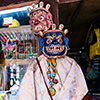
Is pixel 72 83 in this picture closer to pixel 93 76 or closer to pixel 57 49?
pixel 57 49

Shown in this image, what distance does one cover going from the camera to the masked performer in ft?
5.54

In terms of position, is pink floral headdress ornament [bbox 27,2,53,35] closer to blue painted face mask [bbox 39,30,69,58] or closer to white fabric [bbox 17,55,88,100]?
blue painted face mask [bbox 39,30,69,58]

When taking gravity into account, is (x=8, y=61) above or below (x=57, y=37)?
below

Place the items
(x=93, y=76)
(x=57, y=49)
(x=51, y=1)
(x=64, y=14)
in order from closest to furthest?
(x=57, y=49)
(x=51, y=1)
(x=64, y=14)
(x=93, y=76)

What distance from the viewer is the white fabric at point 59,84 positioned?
5.49ft

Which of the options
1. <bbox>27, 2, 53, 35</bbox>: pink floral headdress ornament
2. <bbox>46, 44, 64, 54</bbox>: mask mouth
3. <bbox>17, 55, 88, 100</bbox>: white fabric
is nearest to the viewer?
<bbox>17, 55, 88, 100</bbox>: white fabric

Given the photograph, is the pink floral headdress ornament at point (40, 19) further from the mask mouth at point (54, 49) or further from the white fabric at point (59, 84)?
the white fabric at point (59, 84)

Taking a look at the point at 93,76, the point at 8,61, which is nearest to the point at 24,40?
the point at 8,61

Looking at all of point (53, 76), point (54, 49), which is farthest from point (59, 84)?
point (54, 49)

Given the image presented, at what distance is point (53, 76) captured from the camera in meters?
1.80

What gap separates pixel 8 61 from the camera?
7.47 ft

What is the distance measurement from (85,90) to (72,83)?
0.19 metres

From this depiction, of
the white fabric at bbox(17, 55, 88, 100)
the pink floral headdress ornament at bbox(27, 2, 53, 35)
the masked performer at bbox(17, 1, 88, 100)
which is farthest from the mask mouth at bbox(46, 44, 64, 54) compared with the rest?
the pink floral headdress ornament at bbox(27, 2, 53, 35)

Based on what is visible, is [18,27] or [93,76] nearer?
[18,27]
